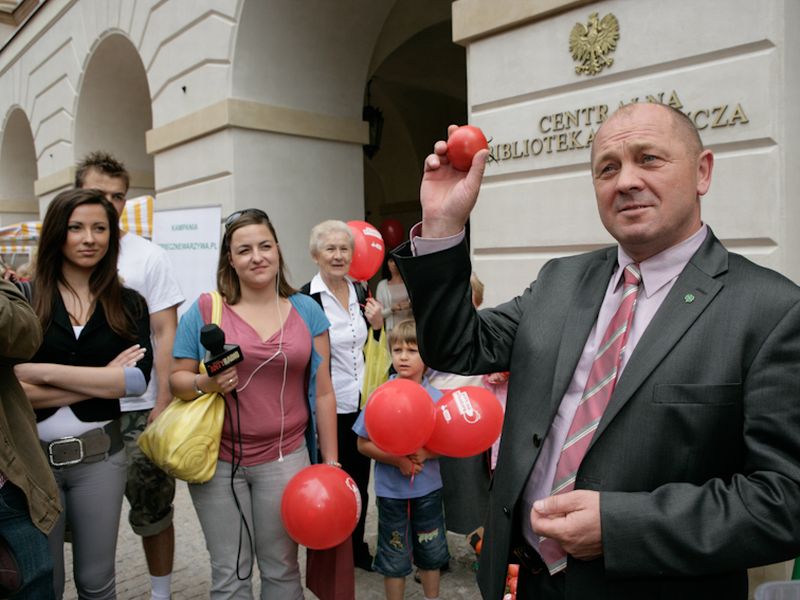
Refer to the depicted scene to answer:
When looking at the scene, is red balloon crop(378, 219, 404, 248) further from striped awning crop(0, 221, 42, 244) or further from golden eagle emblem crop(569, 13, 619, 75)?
golden eagle emblem crop(569, 13, 619, 75)

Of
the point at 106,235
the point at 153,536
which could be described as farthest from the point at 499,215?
the point at 153,536

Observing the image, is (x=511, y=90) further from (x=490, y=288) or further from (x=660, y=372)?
(x=660, y=372)

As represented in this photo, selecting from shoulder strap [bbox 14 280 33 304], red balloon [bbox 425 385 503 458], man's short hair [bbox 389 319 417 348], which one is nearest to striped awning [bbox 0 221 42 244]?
shoulder strap [bbox 14 280 33 304]

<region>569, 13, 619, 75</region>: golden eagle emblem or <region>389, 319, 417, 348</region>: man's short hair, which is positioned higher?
<region>569, 13, 619, 75</region>: golden eagle emblem

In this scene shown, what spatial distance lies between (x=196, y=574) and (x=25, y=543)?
2122mm

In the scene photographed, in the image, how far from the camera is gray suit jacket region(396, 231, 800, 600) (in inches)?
52.2

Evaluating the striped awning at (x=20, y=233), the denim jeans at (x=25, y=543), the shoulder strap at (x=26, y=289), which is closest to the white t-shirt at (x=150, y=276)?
the shoulder strap at (x=26, y=289)

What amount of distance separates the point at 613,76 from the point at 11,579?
14.3 ft

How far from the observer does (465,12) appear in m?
5.14

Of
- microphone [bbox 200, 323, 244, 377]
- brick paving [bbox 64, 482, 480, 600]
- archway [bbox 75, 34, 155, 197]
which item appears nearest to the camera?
microphone [bbox 200, 323, 244, 377]

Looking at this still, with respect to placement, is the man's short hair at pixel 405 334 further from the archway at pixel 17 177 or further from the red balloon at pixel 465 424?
the archway at pixel 17 177

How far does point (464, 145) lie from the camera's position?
1.57 m

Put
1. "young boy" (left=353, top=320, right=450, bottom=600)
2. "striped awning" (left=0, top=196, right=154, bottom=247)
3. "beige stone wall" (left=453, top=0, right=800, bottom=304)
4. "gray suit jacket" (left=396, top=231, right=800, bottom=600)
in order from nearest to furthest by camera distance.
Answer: "gray suit jacket" (left=396, top=231, right=800, bottom=600) < "young boy" (left=353, top=320, right=450, bottom=600) < "beige stone wall" (left=453, top=0, right=800, bottom=304) < "striped awning" (left=0, top=196, right=154, bottom=247)

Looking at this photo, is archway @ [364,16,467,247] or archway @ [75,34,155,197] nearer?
archway @ [75,34,155,197]
